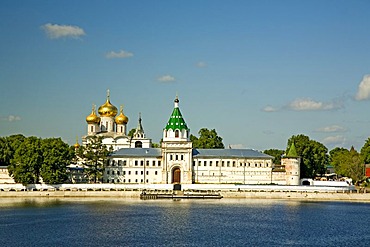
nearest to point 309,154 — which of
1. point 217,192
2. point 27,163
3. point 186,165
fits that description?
point 186,165

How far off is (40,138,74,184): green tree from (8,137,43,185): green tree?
626mm

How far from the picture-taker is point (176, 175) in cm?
7012

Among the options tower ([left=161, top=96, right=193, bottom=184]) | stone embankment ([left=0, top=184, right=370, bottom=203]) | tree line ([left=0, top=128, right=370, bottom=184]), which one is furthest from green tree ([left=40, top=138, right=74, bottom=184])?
tower ([left=161, top=96, right=193, bottom=184])

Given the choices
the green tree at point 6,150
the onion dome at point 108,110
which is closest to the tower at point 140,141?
the onion dome at point 108,110

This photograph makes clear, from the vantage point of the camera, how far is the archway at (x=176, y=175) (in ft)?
230

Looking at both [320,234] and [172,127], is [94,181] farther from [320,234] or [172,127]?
[320,234]

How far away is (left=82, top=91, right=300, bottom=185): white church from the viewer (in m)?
69.7

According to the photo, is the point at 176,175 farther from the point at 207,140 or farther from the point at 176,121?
the point at 207,140

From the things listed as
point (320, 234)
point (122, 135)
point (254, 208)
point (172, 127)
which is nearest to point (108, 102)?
point (122, 135)

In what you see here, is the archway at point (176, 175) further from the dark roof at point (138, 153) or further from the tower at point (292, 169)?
the tower at point (292, 169)

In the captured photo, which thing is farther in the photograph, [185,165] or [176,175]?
[176,175]

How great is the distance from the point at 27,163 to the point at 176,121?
Answer: 16.9m

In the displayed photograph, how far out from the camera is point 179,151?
69.8 m

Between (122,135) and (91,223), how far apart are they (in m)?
41.2
